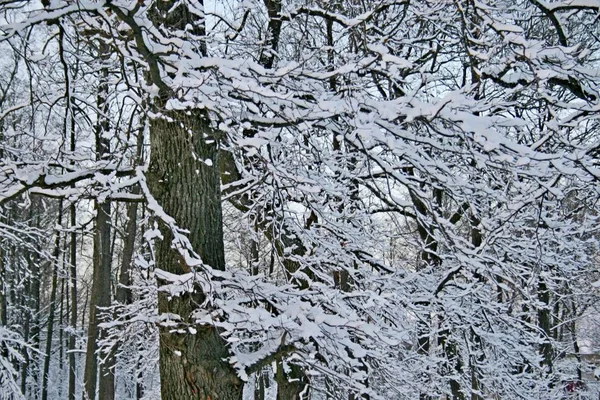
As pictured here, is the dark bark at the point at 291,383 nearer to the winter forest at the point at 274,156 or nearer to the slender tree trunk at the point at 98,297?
the winter forest at the point at 274,156

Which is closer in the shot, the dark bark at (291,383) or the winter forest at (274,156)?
the winter forest at (274,156)

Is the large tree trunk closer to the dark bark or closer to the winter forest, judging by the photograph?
the winter forest

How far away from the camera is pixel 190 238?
3.00 meters

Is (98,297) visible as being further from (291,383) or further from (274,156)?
(274,156)

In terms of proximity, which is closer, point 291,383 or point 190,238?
point 190,238

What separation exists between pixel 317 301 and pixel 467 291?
193 cm

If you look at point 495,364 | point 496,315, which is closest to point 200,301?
point 496,315

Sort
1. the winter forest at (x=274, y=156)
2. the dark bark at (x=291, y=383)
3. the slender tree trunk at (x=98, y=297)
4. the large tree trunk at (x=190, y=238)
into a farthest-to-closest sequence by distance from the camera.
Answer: the slender tree trunk at (x=98, y=297), the dark bark at (x=291, y=383), the large tree trunk at (x=190, y=238), the winter forest at (x=274, y=156)

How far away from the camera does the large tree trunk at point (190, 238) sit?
285 cm

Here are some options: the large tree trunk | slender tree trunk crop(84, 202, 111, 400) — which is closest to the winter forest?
the large tree trunk

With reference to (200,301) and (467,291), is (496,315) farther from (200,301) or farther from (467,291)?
(200,301)

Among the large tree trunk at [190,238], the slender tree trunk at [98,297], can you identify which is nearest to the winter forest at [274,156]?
the large tree trunk at [190,238]

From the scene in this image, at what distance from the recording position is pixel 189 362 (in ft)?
9.36

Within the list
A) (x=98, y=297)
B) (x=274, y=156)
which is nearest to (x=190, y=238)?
(x=274, y=156)
